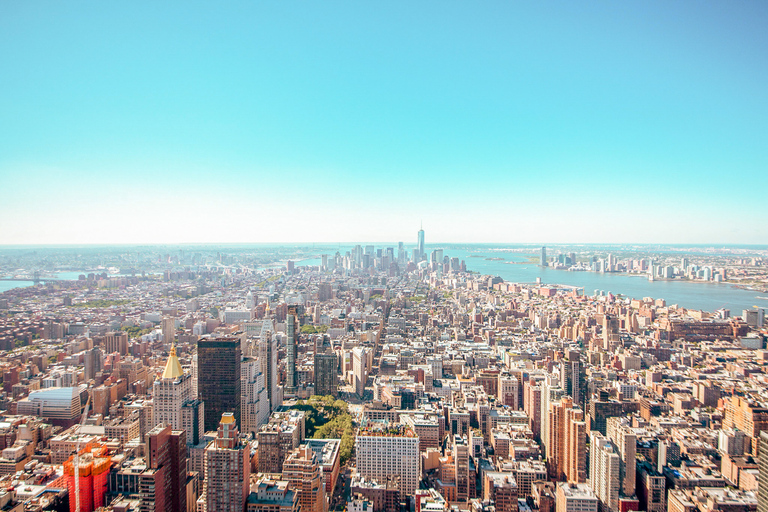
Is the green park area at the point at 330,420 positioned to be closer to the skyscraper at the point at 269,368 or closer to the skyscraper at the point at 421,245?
the skyscraper at the point at 269,368

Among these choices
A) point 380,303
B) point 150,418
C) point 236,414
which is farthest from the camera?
point 380,303

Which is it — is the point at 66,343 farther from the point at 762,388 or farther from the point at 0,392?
the point at 762,388

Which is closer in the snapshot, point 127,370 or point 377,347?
point 127,370

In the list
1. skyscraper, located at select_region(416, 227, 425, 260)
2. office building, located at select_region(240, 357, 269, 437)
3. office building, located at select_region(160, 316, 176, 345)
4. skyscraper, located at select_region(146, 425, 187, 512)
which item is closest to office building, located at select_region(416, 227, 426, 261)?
skyscraper, located at select_region(416, 227, 425, 260)

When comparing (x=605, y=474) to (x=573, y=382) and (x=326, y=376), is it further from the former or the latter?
(x=326, y=376)

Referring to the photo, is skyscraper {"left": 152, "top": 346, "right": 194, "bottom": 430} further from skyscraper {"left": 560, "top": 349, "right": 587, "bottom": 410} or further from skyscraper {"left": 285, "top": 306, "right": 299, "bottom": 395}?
skyscraper {"left": 560, "top": 349, "right": 587, "bottom": 410}

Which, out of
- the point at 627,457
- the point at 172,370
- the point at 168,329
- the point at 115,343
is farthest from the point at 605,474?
the point at 168,329

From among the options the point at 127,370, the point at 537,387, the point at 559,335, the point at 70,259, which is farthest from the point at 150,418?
the point at 559,335
